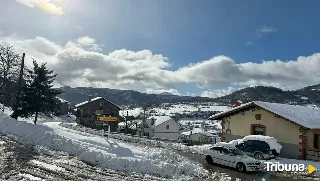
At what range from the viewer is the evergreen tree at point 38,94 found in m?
34.3

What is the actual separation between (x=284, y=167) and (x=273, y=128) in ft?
23.9

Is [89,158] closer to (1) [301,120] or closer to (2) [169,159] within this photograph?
(2) [169,159]

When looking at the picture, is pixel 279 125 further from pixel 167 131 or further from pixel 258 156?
pixel 167 131

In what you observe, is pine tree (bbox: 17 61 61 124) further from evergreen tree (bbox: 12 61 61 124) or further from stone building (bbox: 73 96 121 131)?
stone building (bbox: 73 96 121 131)

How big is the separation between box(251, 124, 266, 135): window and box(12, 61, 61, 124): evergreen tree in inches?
867

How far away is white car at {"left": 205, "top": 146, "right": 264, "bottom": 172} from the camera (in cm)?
2097

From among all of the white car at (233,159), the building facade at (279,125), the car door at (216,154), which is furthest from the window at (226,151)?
the building facade at (279,125)

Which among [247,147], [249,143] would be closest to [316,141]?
[249,143]

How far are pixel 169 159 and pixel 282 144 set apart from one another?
1389 centimetres

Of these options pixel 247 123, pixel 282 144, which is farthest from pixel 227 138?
pixel 282 144

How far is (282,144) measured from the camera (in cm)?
2906

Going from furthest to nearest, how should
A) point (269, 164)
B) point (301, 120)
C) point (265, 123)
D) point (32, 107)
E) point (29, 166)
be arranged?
point (32, 107) → point (265, 123) → point (301, 120) → point (269, 164) → point (29, 166)

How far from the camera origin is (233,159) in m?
21.9

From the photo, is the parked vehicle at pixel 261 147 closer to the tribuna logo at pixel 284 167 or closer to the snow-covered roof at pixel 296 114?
the tribuna logo at pixel 284 167
